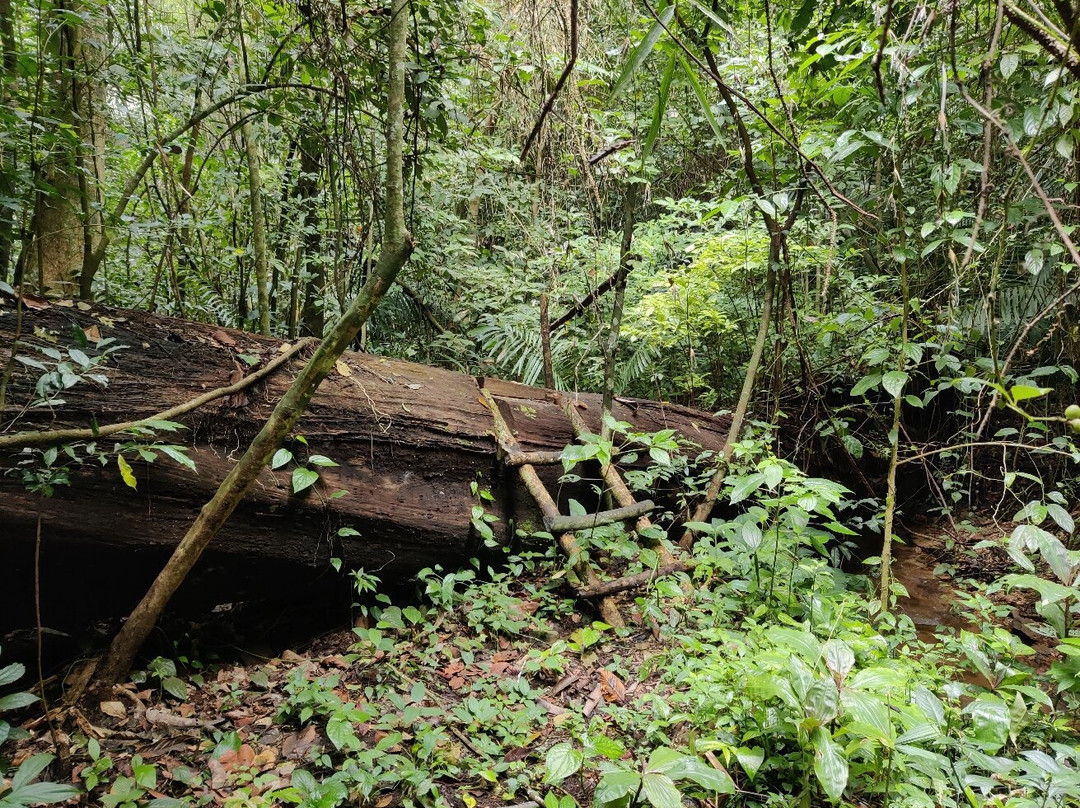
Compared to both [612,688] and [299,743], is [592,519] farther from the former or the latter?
[299,743]

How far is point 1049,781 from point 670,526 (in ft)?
8.11

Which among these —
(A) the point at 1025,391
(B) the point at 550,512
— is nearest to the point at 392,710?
(B) the point at 550,512

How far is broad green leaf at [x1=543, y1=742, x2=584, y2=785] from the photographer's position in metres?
1.63

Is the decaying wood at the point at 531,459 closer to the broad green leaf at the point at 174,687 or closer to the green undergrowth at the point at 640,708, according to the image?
the green undergrowth at the point at 640,708

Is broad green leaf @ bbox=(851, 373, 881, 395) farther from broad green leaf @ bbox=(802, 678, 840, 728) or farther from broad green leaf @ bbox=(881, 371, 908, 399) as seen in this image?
broad green leaf @ bbox=(802, 678, 840, 728)

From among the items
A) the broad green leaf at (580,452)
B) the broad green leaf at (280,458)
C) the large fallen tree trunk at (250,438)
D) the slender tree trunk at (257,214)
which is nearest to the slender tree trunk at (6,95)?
the large fallen tree trunk at (250,438)

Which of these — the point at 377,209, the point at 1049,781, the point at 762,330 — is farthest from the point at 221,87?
the point at 1049,781

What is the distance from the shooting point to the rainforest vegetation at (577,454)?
181 centimetres

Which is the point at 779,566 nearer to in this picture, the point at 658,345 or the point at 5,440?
the point at 658,345

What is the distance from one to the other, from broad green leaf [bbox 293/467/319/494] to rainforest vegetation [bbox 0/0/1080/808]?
103 mm

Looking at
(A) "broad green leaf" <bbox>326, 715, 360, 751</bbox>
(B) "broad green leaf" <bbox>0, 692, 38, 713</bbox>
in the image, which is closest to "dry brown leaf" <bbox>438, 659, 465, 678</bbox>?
(A) "broad green leaf" <bbox>326, 715, 360, 751</bbox>

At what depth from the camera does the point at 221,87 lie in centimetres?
359

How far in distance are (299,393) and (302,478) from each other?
585 millimetres

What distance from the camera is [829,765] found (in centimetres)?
150
